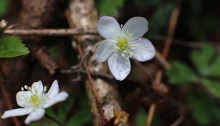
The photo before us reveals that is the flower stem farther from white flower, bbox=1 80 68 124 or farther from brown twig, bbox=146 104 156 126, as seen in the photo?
brown twig, bbox=146 104 156 126

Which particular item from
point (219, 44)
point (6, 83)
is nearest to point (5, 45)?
point (6, 83)

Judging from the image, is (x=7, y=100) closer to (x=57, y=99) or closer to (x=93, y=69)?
(x=93, y=69)

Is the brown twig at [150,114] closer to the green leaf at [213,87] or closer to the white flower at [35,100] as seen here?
the green leaf at [213,87]

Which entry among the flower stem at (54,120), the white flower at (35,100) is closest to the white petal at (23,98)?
the white flower at (35,100)

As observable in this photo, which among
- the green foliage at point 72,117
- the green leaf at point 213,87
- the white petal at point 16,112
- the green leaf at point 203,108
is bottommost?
the green leaf at point 203,108

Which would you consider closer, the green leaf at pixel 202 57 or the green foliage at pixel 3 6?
the green foliage at pixel 3 6

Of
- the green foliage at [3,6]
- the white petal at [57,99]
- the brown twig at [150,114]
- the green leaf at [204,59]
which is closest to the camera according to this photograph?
the white petal at [57,99]

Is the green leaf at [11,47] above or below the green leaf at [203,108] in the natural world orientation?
above

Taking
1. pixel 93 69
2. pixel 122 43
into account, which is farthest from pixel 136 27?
pixel 93 69
